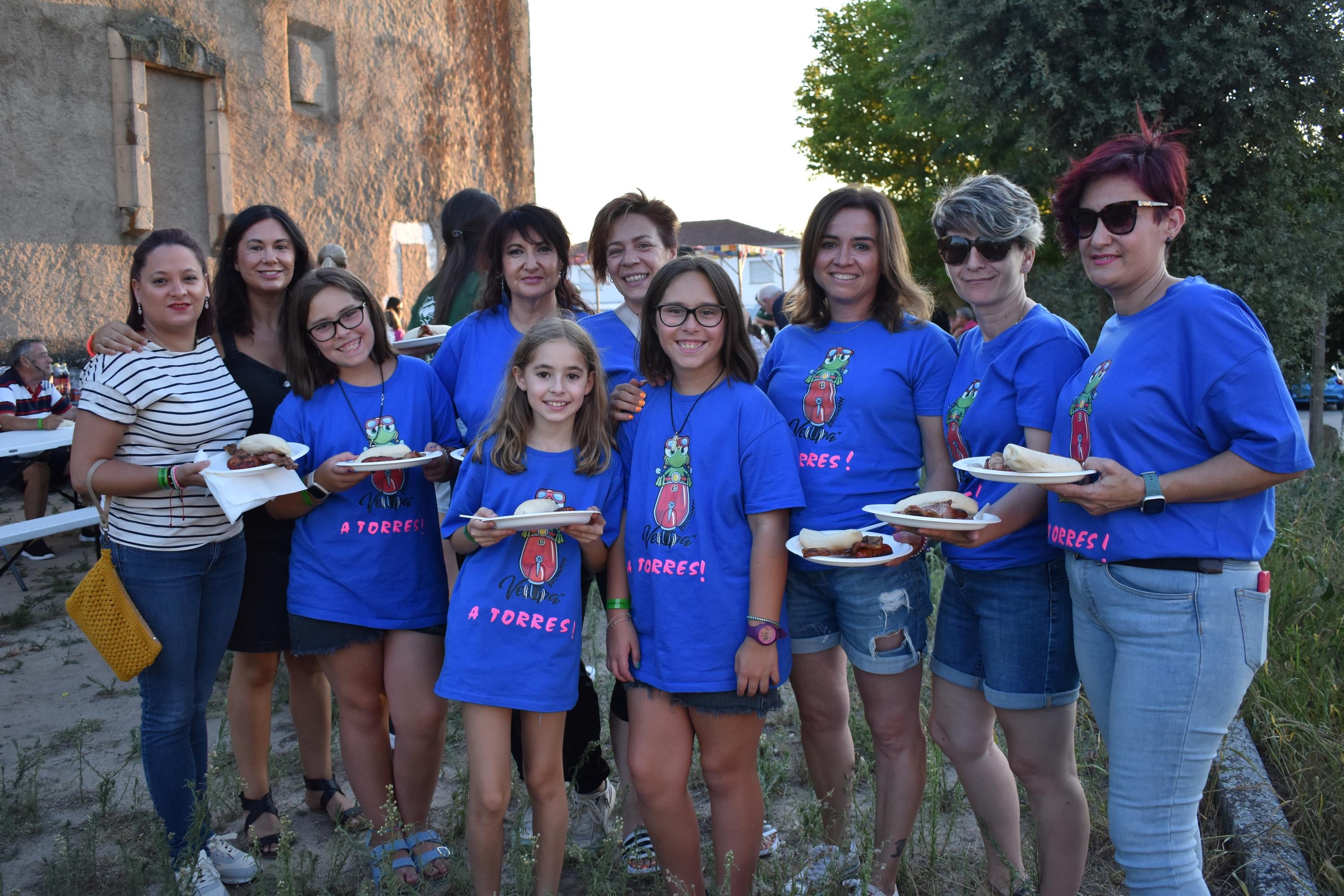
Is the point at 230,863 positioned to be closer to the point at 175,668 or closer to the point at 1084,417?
the point at 175,668

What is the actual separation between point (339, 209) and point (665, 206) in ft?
31.6

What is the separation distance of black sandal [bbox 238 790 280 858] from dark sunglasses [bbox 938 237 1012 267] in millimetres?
3012

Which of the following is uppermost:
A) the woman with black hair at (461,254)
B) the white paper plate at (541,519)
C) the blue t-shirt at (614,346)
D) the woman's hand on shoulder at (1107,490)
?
the woman with black hair at (461,254)

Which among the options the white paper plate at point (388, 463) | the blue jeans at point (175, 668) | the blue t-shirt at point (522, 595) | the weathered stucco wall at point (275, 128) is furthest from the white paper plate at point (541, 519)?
the weathered stucco wall at point (275, 128)

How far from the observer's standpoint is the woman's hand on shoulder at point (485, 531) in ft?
8.42

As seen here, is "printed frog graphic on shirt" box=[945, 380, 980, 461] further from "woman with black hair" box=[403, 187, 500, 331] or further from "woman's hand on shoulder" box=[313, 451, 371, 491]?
"woman with black hair" box=[403, 187, 500, 331]

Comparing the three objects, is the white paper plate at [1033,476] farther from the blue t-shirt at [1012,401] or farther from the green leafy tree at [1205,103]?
the green leafy tree at [1205,103]

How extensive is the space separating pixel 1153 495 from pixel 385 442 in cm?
226

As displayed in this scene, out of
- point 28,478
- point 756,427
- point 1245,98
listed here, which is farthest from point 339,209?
point 756,427

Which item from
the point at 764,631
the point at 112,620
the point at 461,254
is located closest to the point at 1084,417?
the point at 764,631

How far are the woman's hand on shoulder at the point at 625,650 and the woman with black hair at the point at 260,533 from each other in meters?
1.24

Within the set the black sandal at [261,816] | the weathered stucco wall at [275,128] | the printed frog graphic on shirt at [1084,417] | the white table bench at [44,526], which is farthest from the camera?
the weathered stucco wall at [275,128]

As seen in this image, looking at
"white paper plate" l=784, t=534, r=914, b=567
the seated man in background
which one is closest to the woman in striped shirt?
"white paper plate" l=784, t=534, r=914, b=567

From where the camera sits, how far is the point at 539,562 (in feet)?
9.06
